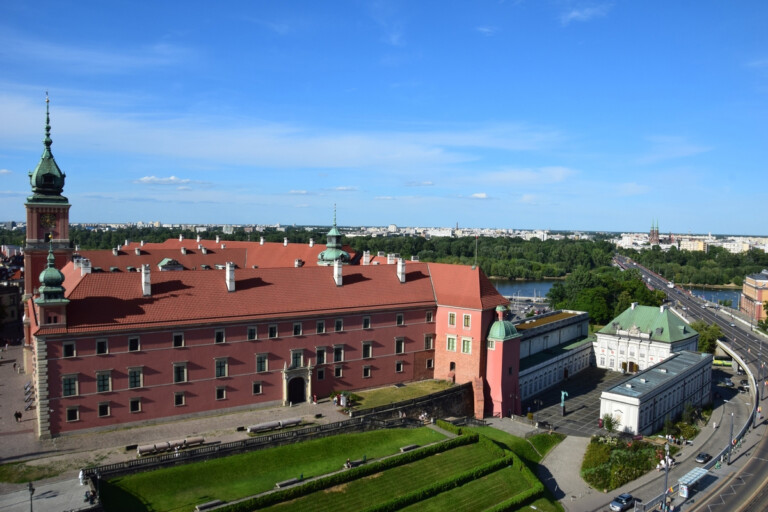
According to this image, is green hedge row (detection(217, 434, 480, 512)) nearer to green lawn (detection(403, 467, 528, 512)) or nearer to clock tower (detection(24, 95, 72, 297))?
green lawn (detection(403, 467, 528, 512))

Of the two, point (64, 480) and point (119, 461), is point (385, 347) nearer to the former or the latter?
point (119, 461)

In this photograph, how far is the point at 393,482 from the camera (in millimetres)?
45969

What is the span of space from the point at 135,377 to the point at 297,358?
15.1m

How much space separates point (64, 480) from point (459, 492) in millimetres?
28305

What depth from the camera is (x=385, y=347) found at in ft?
214

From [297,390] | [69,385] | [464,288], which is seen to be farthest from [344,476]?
[464,288]

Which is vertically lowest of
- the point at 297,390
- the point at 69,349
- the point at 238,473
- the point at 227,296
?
the point at 238,473

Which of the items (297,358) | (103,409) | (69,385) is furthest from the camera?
(297,358)

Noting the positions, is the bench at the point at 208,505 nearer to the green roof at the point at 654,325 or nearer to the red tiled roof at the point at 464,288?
the red tiled roof at the point at 464,288

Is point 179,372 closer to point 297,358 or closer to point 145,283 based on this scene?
point 145,283

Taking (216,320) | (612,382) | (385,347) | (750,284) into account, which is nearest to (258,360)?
(216,320)

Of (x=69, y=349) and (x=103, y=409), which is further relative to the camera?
(x=103, y=409)

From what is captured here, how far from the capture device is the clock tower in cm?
6862

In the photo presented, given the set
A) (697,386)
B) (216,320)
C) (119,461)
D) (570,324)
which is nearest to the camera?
(119,461)
